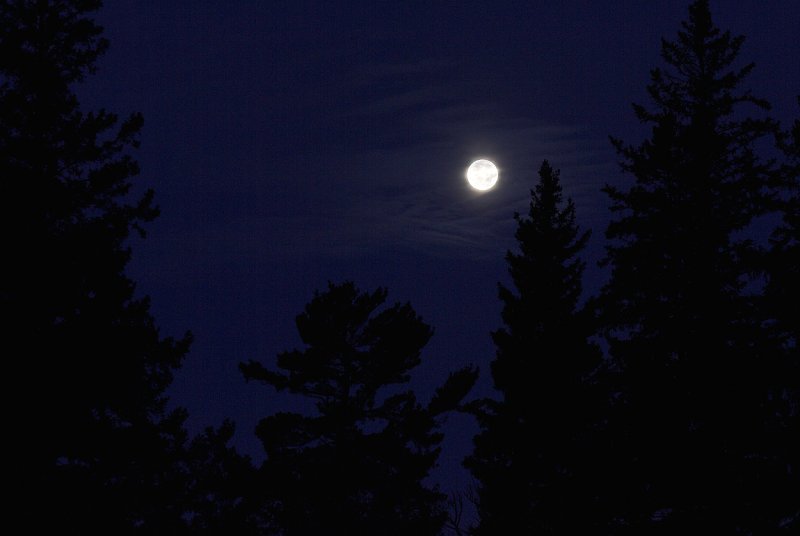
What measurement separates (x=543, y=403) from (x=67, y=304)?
1290 cm

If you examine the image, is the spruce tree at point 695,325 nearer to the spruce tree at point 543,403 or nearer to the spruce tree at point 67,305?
the spruce tree at point 543,403

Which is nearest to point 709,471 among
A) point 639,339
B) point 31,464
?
point 639,339

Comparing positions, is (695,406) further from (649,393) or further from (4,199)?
(4,199)

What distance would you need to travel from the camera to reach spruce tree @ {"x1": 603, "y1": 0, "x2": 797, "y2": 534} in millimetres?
18203

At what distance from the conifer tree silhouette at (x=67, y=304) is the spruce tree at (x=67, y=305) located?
0.9 inches

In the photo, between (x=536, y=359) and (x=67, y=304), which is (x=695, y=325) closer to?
(x=536, y=359)

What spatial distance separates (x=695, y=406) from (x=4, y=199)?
1408cm

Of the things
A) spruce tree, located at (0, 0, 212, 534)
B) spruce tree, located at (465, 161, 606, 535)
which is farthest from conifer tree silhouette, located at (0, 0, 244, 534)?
spruce tree, located at (465, 161, 606, 535)

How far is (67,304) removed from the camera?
17.0 metres

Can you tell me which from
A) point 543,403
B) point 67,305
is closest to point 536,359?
point 543,403

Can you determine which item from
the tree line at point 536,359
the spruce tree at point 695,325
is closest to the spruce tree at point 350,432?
the tree line at point 536,359

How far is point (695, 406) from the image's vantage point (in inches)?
745

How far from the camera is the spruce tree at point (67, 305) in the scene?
16.1 meters

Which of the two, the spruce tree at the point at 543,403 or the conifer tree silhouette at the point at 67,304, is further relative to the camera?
the spruce tree at the point at 543,403
